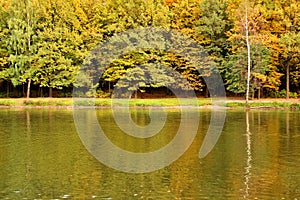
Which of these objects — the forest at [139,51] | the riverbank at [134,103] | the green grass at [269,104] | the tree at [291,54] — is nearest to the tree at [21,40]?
the forest at [139,51]

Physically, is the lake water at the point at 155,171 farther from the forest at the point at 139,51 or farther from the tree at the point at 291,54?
the forest at the point at 139,51

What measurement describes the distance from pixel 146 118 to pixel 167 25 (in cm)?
2052

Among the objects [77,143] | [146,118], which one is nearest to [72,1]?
[146,118]

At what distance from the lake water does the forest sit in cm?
2277

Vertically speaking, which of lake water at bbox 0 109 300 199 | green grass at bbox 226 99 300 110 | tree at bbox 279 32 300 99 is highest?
tree at bbox 279 32 300 99

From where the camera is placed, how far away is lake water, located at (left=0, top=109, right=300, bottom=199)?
54.9 feet

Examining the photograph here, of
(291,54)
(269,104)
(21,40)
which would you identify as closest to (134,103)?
(269,104)

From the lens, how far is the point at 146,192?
659 inches

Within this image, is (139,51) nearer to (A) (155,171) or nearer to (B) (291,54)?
(B) (291,54)

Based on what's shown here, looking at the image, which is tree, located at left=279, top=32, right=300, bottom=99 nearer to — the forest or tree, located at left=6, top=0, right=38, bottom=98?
the forest

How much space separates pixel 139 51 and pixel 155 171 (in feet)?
133

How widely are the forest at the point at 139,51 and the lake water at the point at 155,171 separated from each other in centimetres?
2277

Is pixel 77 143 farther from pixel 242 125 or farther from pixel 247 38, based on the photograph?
pixel 247 38

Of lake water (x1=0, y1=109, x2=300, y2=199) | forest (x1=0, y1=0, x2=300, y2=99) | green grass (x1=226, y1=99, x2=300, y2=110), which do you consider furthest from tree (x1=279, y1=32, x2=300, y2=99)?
lake water (x1=0, y1=109, x2=300, y2=199)
